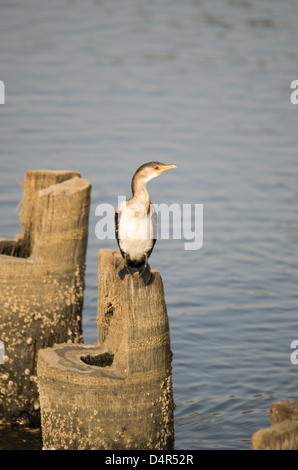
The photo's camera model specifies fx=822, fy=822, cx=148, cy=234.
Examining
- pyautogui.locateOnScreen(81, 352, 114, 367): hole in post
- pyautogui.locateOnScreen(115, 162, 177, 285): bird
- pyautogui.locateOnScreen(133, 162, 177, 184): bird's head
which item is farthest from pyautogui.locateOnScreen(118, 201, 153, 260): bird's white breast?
pyautogui.locateOnScreen(81, 352, 114, 367): hole in post

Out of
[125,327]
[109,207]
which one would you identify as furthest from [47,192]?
[109,207]

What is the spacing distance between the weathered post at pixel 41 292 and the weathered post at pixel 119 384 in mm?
969

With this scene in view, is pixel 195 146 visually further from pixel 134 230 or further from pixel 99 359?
pixel 99 359

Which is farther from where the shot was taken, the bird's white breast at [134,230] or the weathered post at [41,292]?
the weathered post at [41,292]

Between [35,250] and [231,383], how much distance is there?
2.68m

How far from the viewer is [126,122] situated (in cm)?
1662

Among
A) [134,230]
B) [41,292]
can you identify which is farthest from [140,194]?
[41,292]

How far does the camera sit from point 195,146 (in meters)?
15.4

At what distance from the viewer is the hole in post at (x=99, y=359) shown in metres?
6.21

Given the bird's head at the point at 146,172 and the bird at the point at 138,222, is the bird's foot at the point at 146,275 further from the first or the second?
the bird's head at the point at 146,172

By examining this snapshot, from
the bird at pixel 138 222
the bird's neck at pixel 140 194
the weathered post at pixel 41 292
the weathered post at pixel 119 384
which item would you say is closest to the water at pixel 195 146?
the weathered post at pixel 41 292

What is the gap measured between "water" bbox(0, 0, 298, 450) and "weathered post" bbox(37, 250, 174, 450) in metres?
1.24

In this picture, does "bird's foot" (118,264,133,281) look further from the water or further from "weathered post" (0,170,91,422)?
the water

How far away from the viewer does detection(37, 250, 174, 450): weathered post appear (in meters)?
5.87
